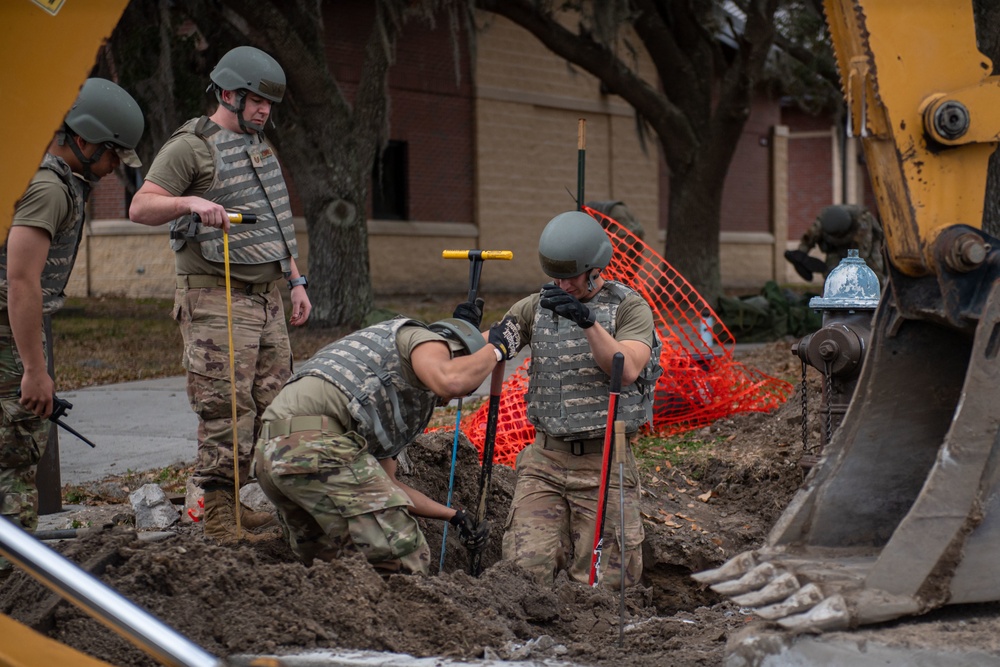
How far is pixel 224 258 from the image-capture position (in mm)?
5047

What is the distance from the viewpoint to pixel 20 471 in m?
4.50

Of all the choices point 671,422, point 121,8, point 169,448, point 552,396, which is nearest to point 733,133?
point 671,422

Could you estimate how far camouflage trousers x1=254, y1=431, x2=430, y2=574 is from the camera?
412 centimetres

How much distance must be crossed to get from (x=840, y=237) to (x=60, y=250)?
26.5ft

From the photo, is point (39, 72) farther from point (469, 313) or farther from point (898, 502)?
point (898, 502)

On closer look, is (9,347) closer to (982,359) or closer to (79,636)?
(79,636)

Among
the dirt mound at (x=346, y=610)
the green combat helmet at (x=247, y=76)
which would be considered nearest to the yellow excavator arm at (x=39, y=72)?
the dirt mound at (x=346, y=610)

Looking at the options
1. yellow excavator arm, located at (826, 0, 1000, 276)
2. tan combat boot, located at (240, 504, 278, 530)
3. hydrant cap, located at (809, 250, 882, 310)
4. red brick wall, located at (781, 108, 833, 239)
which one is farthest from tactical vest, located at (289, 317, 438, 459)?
red brick wall, located at (781, 108, 833, 239)

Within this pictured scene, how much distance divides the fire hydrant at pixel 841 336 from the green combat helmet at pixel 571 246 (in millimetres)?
1173

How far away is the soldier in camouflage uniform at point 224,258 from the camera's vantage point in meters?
5.00

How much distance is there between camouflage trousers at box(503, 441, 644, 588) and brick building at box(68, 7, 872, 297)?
1490 centimetres

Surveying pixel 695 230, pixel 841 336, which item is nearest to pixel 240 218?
pixel 841 336

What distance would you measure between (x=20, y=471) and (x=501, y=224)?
1900 cm

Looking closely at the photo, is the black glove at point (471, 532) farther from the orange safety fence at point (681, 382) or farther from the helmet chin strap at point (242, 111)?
the orange safety fence at point (681, 382)
